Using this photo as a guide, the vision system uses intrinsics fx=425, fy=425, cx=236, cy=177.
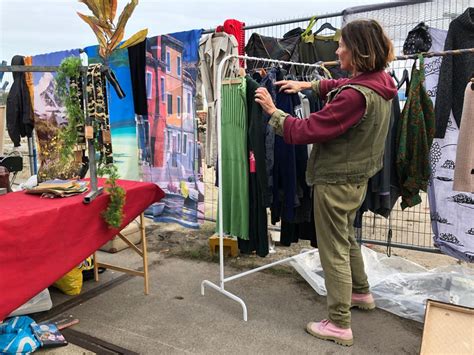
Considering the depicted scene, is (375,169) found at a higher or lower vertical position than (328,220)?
higher

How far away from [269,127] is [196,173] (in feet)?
6.51

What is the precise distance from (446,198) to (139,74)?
3.53 m

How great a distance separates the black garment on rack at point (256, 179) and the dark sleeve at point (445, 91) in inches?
57.1

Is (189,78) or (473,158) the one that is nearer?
(473,158)

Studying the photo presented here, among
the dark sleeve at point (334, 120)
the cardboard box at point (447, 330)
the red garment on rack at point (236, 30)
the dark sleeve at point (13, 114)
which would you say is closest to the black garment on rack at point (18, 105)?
the dark sleeve at point (13, 114)

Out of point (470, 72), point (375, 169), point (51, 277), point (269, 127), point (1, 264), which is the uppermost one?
point (470, 72)

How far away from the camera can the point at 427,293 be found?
11.4ft

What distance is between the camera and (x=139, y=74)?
500 centimetres

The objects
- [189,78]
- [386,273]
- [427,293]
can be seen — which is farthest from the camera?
[189,78]

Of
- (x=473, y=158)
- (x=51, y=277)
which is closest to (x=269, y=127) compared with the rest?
(x=473, y=158)

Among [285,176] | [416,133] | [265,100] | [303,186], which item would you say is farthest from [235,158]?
[416,133]

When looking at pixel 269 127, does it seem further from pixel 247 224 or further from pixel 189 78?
pixel 189 78

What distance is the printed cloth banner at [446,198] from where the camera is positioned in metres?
3.54

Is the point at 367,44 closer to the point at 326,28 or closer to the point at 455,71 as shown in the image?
the point at 455,71
